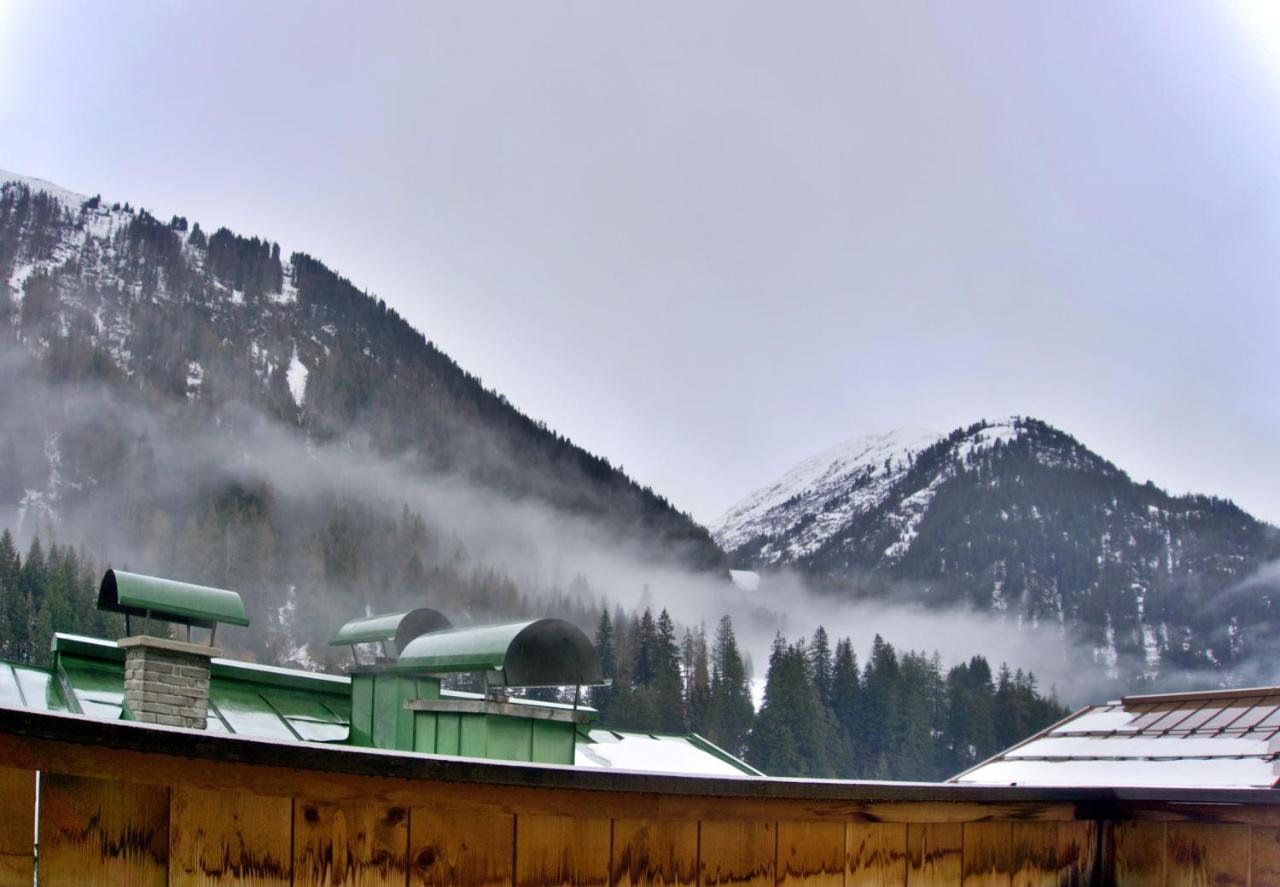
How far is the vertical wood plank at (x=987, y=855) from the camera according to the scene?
145 inches

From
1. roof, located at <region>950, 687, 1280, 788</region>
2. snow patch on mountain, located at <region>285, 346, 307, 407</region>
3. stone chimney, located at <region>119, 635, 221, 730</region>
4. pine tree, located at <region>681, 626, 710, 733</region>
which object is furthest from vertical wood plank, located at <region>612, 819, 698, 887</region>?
snow patch on mountain, located at <region>285, 346, 307, 407</region>

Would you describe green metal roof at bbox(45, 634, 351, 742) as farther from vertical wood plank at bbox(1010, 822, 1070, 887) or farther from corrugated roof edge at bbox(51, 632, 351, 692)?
vertical wood plank at bbox(1010, 822, 1070, 887)

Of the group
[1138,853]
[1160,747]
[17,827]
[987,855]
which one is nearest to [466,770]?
[17,827]

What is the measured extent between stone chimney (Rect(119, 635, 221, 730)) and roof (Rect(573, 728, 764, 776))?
448 centimetres

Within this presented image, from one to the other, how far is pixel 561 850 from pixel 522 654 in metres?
8.15

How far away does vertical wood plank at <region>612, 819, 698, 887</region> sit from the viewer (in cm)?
295

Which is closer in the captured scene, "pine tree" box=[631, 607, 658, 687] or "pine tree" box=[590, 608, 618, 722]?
"pine tree" box=[590, 608, 618, 722]

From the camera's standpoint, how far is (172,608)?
41.5 feet

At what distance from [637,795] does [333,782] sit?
0.79m

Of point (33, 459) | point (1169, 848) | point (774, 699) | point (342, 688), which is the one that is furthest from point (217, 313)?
point (1169, 848)

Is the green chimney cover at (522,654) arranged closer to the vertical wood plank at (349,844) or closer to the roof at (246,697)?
the roof at (246,697)

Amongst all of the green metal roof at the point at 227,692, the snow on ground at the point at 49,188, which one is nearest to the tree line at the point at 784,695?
the green metal roof at the point at 227,692

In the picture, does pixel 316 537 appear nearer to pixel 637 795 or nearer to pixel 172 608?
pixel 172 608

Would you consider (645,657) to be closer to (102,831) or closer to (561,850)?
(561,850)
